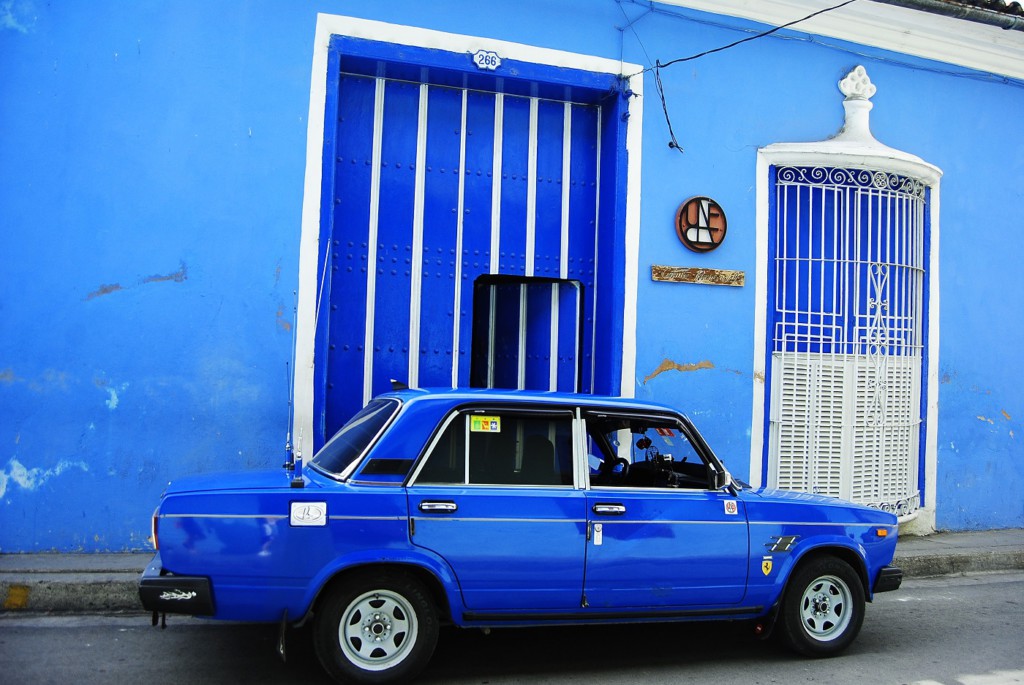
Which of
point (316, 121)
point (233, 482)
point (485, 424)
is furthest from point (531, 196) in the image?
point (233, 482)

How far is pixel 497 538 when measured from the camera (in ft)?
15.6

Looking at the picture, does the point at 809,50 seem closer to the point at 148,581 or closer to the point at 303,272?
the point at 303,272

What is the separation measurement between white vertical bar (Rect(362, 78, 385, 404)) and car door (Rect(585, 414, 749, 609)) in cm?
296

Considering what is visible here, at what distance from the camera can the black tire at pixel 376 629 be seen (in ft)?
15.0

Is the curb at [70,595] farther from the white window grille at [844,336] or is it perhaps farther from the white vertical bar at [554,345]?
the white window grille at [844,336]

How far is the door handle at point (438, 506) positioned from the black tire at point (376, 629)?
341 millimetres

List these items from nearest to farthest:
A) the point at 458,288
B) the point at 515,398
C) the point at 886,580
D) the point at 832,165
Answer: the point at 515,398 < the point at 886,580 < the point at 458,288 < the point at 832,165

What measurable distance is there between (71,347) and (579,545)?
4.17m

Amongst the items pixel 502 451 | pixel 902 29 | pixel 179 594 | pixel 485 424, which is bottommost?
pixel 179 594

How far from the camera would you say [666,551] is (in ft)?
16.6

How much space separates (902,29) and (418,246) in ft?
16.8

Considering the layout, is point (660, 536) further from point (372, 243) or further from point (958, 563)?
point (958, 563)

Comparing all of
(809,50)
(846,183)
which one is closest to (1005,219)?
(846,183)

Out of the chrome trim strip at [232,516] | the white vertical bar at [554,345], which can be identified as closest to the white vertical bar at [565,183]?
the white vertical bar at [554,345]
